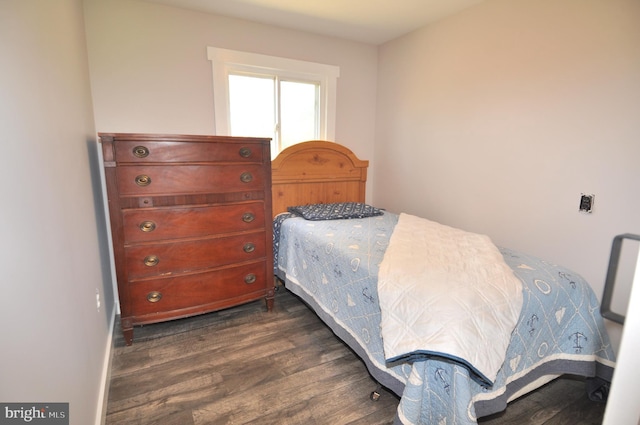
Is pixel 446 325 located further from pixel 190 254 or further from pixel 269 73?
pixel 269 73

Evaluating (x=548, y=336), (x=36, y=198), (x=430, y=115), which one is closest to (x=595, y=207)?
(x=548, y=336)

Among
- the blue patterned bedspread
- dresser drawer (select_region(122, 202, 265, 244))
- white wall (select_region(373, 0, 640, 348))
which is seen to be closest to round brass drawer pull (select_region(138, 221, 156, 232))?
dresser drawer (select_region(122, 202, 265, 244))

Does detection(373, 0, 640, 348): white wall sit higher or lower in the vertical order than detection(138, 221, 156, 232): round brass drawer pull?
higher

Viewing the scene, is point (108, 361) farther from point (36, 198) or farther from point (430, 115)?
point (430, 115)

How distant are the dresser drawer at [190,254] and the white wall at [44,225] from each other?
317 mm

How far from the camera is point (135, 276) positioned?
1.94 m

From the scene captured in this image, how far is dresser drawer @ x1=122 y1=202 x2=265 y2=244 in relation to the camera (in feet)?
6.21

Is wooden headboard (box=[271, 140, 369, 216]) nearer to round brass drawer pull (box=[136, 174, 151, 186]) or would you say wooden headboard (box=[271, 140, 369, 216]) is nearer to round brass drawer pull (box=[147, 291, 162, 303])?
round brass drawer pull (box=[136, 174, 151, 186])

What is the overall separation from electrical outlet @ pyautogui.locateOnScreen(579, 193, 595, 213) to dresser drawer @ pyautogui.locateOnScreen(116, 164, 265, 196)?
6.68 feet

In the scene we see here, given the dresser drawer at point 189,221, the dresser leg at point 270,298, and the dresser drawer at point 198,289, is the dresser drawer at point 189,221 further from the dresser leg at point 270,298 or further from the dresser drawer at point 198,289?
the dresser leg at point 270,298

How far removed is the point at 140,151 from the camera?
183 centimetres

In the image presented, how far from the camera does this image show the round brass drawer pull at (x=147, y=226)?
1.91 metres

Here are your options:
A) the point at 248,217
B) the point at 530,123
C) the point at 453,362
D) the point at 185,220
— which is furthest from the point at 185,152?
the point at 530,123

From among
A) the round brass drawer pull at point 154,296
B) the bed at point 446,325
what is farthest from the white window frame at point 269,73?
the round brass drawer pull at point 154,296
